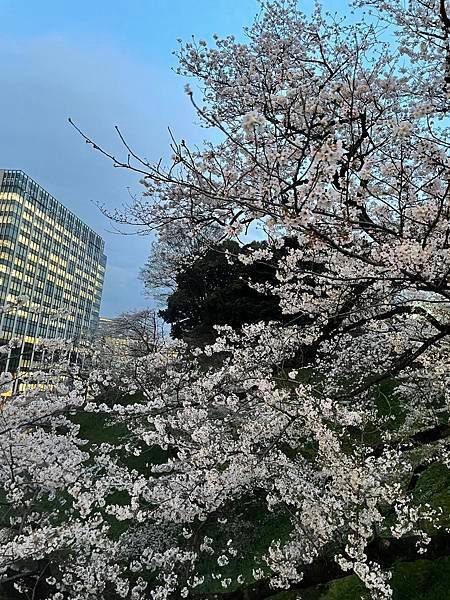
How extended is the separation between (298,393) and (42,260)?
70810 millimetres

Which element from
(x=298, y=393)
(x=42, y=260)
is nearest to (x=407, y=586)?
(x=298, y=393)

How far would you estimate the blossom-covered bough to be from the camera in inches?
146

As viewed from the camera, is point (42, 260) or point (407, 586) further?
point (42, 260)

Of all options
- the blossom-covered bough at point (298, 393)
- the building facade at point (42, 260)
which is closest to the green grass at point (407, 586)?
the blossom-covered bough at point (298, 393)

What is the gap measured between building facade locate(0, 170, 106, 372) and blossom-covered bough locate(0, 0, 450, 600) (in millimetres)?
48998

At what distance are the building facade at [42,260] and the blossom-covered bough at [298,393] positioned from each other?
49.0 metres

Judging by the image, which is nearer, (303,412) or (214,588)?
(303,412)

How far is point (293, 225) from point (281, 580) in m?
3.90

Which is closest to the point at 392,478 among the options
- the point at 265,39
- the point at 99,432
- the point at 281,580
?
the point at 281,580

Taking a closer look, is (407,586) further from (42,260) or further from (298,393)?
(42,260)

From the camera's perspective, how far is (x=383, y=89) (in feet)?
19.7

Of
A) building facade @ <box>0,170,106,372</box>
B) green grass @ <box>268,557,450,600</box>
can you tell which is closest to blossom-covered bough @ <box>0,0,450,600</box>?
green grass @ <box>268,557,450,600</box>

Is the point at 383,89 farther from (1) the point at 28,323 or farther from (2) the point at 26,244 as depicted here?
(2) the point at 26,244

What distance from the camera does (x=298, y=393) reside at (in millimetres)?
4020
